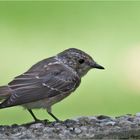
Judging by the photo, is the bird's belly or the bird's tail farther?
the bird's belly

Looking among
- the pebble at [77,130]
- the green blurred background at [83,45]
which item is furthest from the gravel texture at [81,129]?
the green blurred background at [83,45]

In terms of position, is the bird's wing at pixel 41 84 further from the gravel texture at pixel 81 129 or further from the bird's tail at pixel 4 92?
the gravel texture at pixel 81 129

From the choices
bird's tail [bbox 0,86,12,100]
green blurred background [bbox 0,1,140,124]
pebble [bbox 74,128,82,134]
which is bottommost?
pebble [bbox 74,128,82,134]

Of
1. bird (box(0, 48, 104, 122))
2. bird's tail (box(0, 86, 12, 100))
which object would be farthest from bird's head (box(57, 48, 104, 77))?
bird's tail (box(0, 86, 12, 100))

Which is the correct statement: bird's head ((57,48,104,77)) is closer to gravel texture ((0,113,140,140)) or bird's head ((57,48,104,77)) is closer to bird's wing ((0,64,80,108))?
bird's wing ((0,64,80,108))

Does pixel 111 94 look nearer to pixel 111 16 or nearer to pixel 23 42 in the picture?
pixel 23 42

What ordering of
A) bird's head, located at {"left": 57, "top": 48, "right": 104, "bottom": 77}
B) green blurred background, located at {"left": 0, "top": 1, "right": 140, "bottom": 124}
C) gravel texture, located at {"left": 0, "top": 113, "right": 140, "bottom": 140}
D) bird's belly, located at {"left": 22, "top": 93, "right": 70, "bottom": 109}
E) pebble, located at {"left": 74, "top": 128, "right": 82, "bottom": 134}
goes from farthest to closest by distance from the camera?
green blurred background, located at {"left": 0, "top": 1, "right": 140, "bottom": 124} < bird's head, located at {"left": 57, "top": 48, "right": 104, "bottom": 77} < bird's belly, located at {"left": 22, "top": 93, "right": 70, "bottom": 109} < pebble, located at {"left": 74, "top": 128, "right": 82, "bottom": 134} < gravel texture, located at {"left": 0, "top": 113, "right": 140, "bottom": 140}

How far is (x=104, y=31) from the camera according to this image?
68.2ft

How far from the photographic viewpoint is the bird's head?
1277 cm

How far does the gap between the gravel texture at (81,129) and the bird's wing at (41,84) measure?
34 cm

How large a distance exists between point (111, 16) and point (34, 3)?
2.35 m

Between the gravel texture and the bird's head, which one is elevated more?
the bird's head

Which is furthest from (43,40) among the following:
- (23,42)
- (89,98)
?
(89,98)

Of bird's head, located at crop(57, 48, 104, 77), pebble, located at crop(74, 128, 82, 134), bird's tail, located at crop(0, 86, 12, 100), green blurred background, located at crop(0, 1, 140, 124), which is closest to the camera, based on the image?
pebble, located at crop(74, 128, 82, 134)
